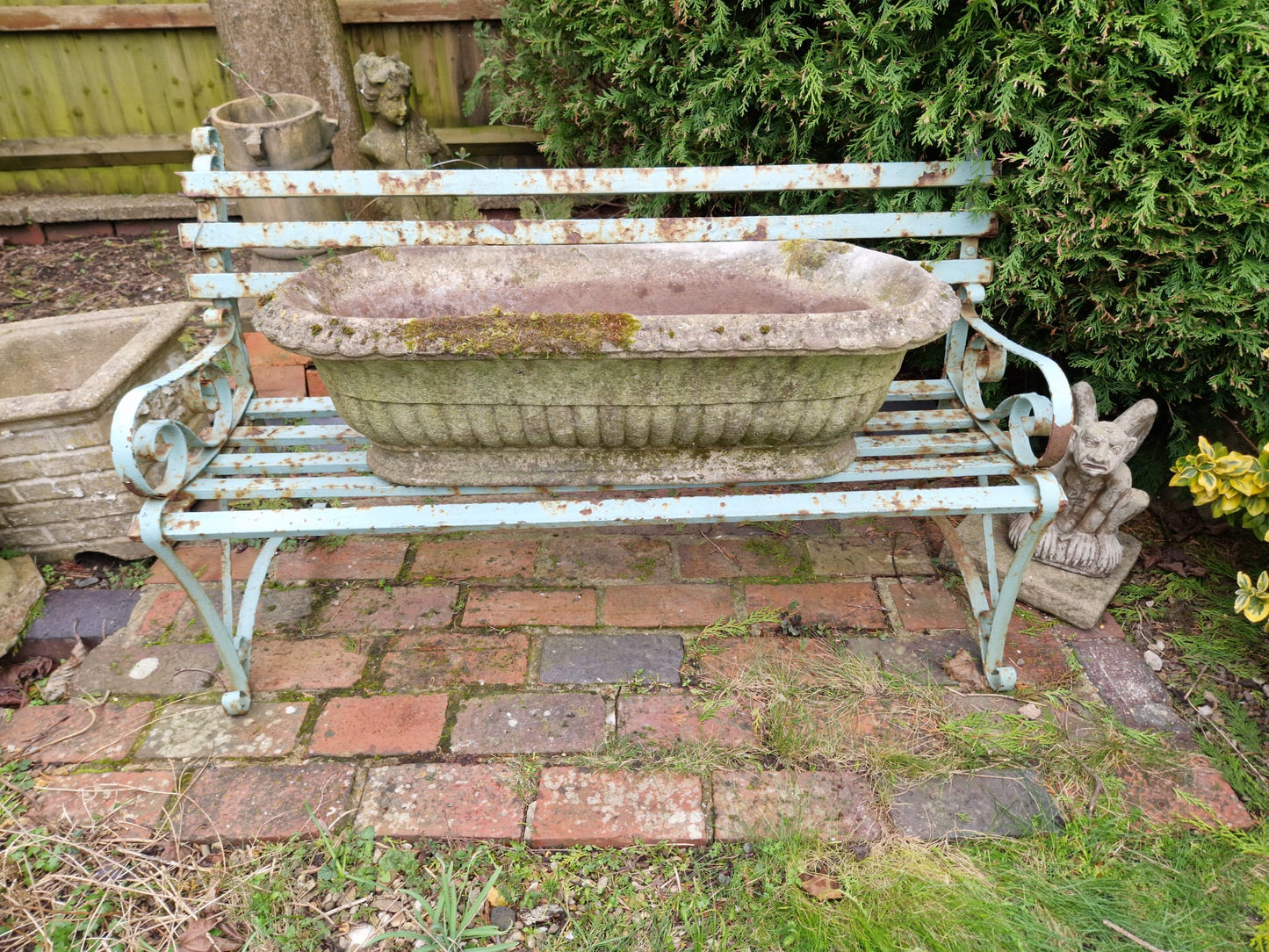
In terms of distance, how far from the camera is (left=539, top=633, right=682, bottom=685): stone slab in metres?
2.22

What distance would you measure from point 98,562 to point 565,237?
6.58 ft

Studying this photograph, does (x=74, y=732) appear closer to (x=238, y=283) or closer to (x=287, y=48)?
(x=238, y=283)

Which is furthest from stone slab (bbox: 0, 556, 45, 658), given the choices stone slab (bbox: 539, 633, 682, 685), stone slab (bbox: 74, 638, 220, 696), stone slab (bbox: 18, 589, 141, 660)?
stone slab (bbox: 539, 633, 682, 685)

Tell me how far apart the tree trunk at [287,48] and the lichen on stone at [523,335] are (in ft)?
8.37

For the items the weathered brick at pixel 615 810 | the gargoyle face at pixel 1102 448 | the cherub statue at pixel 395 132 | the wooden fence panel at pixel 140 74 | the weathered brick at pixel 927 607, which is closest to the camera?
the weathered brick at pixel 615 810

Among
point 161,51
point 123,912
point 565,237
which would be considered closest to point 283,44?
→ point 161,51

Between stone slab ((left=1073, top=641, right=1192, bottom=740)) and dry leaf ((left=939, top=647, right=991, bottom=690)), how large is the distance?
12.8 inches

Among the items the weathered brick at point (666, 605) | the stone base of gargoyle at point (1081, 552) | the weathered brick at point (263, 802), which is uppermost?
the stone base of gargoyle at point (1081, 552)

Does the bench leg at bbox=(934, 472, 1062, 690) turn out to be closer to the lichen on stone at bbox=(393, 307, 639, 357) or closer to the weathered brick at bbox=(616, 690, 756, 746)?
the weathered brick at bbox=(616, 690, 756, 746)

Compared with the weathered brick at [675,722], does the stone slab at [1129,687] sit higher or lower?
lower

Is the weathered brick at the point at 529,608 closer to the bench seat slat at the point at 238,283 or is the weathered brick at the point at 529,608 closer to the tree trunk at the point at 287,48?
the bench seat slat at the point at 238,283

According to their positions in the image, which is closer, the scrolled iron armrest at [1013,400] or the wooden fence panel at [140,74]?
the scrolled iron armrest at [1013,400]

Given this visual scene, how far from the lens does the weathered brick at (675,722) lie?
2.04m

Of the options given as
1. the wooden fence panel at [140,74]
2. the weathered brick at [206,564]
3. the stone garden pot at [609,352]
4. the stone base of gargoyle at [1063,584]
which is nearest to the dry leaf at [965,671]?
the stone base of gargoyle at [1063,584]
